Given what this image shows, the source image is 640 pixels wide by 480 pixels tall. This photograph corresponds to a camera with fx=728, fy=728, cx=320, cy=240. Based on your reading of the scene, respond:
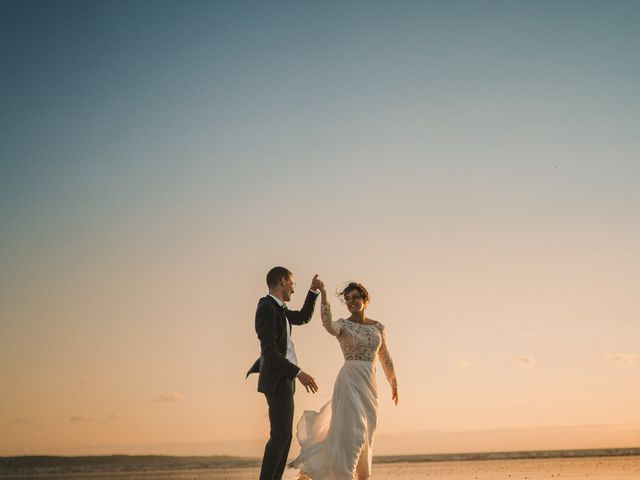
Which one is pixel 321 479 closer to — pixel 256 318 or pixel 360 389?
pixel 360 389

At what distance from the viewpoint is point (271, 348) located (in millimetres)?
8203

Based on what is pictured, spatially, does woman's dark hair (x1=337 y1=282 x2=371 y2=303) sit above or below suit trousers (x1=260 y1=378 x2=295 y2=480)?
above

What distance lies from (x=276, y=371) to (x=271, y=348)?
26 cm

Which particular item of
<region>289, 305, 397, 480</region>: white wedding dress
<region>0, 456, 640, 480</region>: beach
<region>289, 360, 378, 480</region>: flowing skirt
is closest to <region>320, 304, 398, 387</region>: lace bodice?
<region>289, 305, 397, 480</region>: white wedding dress

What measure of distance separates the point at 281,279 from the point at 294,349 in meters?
0.88

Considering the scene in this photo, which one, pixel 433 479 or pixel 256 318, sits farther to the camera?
pixel 433 479

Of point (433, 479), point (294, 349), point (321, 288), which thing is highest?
point (321, 288)

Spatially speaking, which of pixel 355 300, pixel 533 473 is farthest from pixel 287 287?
pixel 533 473

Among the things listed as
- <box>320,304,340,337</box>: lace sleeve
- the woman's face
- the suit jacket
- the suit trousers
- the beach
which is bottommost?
the beach

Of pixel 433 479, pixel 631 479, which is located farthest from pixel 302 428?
pixel 433 479

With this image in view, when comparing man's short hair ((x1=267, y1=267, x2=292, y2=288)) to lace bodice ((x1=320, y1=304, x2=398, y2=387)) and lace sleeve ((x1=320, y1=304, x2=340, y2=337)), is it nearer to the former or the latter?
lace sleeve ((x1=320, y1=304, x2=340, y2=337))

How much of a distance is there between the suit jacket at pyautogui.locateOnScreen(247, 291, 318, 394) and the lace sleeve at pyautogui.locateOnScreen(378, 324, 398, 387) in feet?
5.93

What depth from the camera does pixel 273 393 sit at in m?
8.19

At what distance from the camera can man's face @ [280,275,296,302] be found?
8594mm
